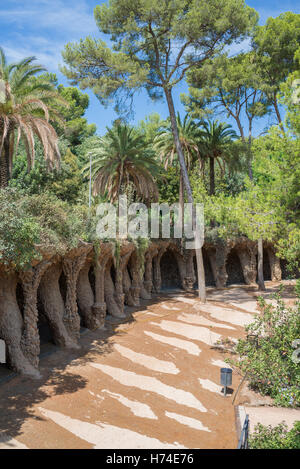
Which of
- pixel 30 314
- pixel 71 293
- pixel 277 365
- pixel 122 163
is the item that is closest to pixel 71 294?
pixel 71 293

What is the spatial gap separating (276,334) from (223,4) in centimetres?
1810

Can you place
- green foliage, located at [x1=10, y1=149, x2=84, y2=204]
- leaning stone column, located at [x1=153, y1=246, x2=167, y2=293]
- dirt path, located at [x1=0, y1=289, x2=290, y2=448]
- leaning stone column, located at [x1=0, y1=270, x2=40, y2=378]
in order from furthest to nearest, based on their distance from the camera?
leaning stone column, located at [x1=153, y1=246, x2=167, y2=293] → green foliage, located at [x1=10, y1=149, x2=84, y2=204] → leaning stone column, located at [x1=0, y1=270, x2=40, y2=378] → dirt path, located at [x1=0, y1=289, x2=290, y2=448]

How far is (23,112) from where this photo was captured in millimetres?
14961

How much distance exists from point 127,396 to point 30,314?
3.93 metres

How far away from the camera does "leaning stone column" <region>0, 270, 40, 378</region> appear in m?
11.7

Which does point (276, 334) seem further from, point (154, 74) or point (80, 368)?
point (154, 74)

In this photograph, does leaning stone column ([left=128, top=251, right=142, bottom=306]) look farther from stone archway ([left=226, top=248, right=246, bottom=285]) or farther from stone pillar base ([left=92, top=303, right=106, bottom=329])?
stone archway ([left=226, top=248, right=246, bottom=285])

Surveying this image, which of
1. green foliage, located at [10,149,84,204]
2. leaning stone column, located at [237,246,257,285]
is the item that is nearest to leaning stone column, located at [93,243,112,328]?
green foliage, located at [10,149,84,204]

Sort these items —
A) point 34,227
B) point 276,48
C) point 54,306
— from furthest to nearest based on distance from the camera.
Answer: point 276,48
point 54,306
point 34,227

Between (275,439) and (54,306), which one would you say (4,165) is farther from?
(275,439)

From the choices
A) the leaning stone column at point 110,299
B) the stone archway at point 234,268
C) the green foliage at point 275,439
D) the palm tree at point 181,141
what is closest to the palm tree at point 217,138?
the palm tree at point 181,141

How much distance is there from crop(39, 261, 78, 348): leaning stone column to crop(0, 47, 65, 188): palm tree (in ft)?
13.1

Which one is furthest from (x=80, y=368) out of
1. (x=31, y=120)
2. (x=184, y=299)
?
(x=184, y=299)

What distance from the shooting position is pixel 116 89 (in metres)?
22.1
